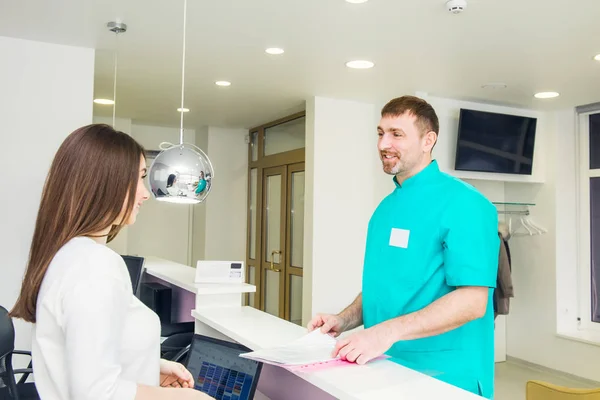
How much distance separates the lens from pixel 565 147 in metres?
5.29

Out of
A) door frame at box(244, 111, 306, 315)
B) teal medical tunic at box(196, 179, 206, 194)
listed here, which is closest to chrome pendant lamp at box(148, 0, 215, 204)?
teal medical tunic at box(196, 179, 206, 194)

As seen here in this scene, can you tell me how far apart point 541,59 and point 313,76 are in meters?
1.62

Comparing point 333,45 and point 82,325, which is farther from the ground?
point 333,45

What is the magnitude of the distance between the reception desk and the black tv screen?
273 cm

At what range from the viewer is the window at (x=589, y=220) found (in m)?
5.12

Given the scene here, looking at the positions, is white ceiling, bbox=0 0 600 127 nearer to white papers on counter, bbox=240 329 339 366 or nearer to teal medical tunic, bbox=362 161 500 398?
teal medical tunic, bbox=362 161 500 398

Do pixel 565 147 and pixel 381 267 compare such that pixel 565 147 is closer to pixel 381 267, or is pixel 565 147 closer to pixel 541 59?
pixel 541 59

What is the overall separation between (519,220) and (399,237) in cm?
430

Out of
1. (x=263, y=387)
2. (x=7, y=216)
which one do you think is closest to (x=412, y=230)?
(x=263, y=387)

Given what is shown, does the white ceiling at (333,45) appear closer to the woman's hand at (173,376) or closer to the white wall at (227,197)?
the white wall at (227,197)

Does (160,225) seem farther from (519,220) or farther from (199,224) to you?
(519,220)

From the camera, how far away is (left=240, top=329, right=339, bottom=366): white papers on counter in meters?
1.37

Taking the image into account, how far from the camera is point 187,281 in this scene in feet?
10.3

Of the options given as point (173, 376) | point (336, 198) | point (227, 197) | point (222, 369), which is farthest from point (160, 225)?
point (173, 376)
